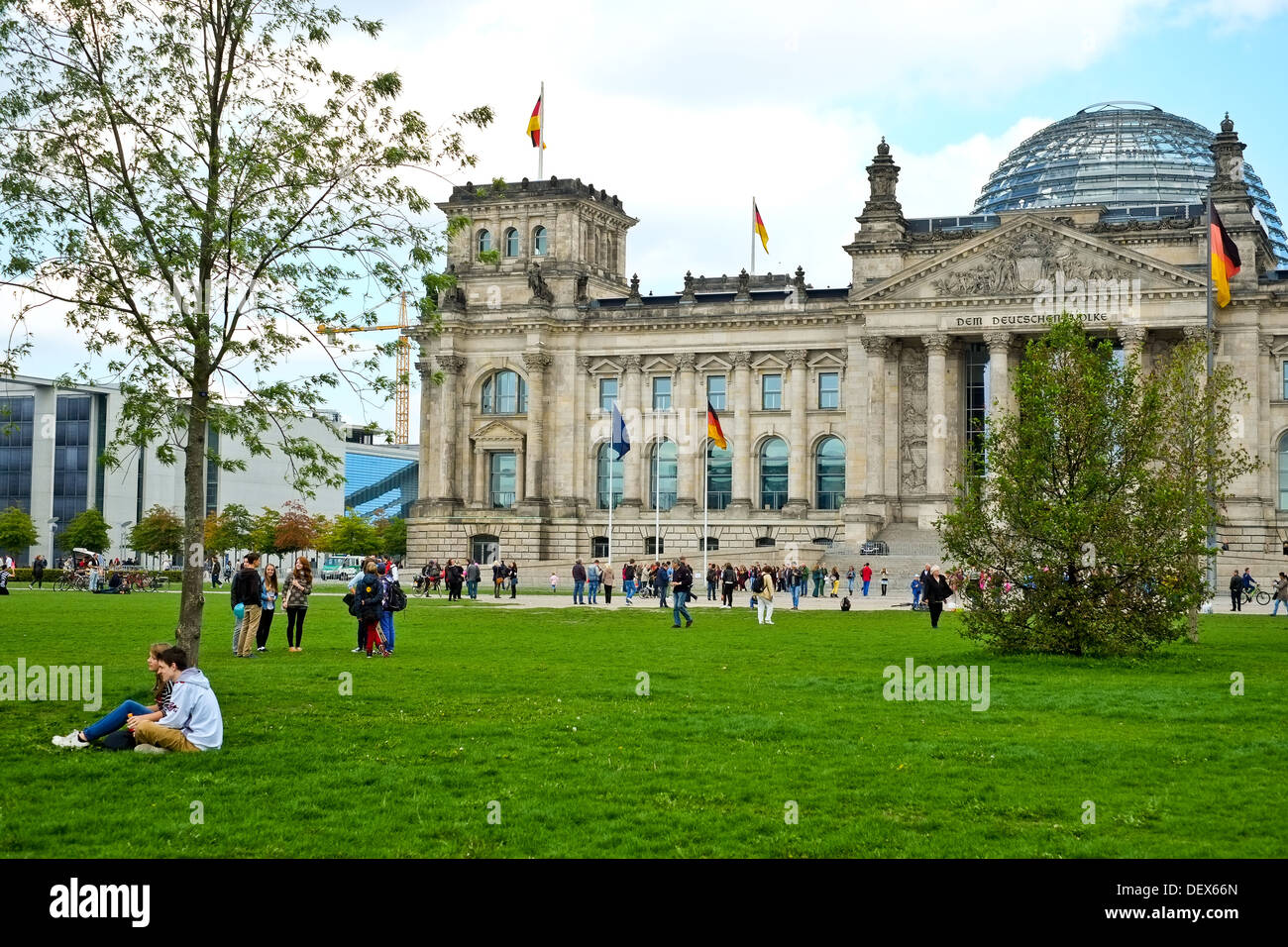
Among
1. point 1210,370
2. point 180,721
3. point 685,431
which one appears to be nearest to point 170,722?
point 180,721

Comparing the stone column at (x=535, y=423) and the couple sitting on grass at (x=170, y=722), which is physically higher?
the stone column at (x=535, y=423)

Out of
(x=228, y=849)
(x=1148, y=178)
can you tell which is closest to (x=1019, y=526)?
(x=228, y=849)

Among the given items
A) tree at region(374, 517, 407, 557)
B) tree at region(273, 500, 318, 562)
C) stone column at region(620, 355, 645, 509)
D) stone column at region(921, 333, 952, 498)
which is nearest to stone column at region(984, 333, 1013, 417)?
stone column at region(921, 333, 952, 498)

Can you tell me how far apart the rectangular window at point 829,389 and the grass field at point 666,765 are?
62428 mm

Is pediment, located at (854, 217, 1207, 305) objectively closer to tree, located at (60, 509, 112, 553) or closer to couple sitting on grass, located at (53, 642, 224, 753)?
tree, located at (60, 509, 112, 553)

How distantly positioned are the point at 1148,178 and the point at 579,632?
77037mm

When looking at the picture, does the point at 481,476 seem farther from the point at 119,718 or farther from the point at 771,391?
the point at 119,718

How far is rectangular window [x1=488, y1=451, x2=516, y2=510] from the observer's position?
96250 mm

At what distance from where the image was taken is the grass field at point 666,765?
1235 centimetres

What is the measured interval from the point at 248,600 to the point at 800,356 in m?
64.9

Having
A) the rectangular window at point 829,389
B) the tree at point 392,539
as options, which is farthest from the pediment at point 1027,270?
the tree at point 392,539

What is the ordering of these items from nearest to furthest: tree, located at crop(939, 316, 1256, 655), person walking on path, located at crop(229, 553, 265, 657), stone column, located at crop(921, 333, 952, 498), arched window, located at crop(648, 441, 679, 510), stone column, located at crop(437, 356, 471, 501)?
person walking on path, located at crop(229, 553, 265, 657)
tree, located at crop(939, 316, 1256, 655)
stone column, located at crop(921, 333, 952, 498)
arched window, located at crop(648, 441, 679, 510)
stone column, located at crop(437, 356, 471, 501)

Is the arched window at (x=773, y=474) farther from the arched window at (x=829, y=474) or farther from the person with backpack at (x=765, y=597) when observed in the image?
the person with backpack at (x=765, y=597)

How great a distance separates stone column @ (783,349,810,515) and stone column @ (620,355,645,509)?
9738 mm
